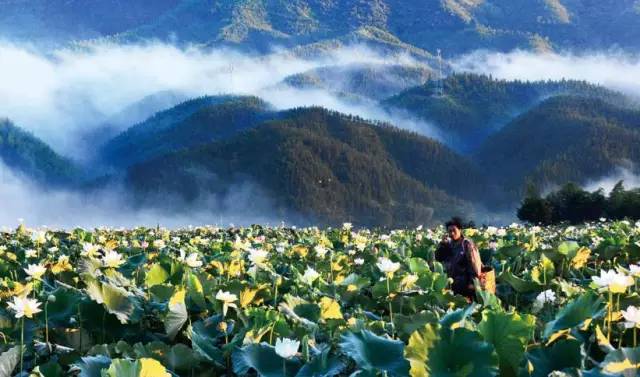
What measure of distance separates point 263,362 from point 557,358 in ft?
4.24

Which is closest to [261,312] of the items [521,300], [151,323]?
[151,323]

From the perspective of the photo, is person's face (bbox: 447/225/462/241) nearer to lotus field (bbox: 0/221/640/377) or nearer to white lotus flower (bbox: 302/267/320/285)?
lotus field (bbox: 0/221/640/377)

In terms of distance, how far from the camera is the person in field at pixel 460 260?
9109 mm

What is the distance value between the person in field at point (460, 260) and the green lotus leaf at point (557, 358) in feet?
16.8

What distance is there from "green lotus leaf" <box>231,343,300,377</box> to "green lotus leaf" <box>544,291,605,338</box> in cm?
126

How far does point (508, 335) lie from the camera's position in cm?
349

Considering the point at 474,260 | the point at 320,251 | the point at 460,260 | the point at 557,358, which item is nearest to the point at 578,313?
the point at 557,358

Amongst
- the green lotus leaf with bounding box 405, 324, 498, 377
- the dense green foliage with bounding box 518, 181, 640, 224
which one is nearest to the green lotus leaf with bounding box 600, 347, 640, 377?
the green lotus leaf with bounding box 405, 324, 498, 377

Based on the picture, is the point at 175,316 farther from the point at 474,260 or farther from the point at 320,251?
the point at 474,260

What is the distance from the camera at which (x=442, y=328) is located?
3.06m

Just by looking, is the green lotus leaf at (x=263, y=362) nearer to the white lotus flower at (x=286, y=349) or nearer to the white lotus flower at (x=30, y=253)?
the white lotus flower at (x=286, y=349)

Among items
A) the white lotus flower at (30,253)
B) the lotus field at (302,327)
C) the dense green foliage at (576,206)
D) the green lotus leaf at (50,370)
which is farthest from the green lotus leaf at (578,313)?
the dense green foliage at (576,206)

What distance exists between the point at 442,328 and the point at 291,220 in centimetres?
17156

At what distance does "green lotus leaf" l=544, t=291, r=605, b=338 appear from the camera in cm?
390
